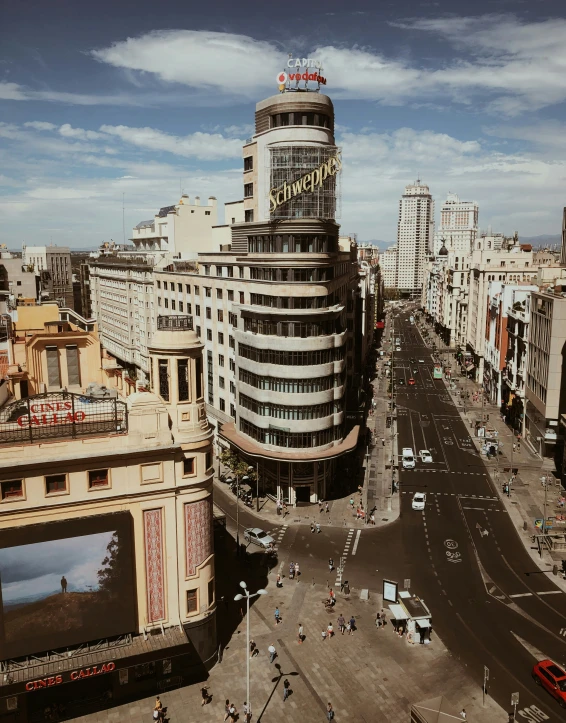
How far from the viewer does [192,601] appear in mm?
45281

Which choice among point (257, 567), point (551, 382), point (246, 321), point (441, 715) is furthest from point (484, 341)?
point (441, 715)

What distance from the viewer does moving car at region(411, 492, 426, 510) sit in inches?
3072

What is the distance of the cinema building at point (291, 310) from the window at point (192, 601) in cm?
3075

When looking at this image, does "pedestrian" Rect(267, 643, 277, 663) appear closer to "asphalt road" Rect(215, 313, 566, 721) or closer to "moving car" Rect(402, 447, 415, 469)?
"asphalt road" Rect(215, 313, 566, 721)

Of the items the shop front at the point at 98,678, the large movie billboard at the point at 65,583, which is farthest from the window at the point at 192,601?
the large movie billboard at the point at 65,583

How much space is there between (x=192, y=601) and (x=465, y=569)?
31.7 meters

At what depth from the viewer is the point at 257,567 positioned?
207ft

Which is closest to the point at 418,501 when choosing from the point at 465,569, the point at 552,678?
the point at 465,569

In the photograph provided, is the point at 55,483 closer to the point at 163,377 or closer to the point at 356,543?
the point at 163,377

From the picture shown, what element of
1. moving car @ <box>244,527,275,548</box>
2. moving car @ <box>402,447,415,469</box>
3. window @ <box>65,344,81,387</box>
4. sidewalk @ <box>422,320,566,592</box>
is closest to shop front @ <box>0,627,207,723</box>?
moving car @ <box>244,527,275,548</box>

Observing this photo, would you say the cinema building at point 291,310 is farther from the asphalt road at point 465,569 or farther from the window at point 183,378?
the window at point 183,378

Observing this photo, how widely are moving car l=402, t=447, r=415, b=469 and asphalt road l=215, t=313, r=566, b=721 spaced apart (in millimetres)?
1283

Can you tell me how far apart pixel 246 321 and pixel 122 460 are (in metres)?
41.1

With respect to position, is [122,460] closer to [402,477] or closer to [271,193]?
[271,193]
